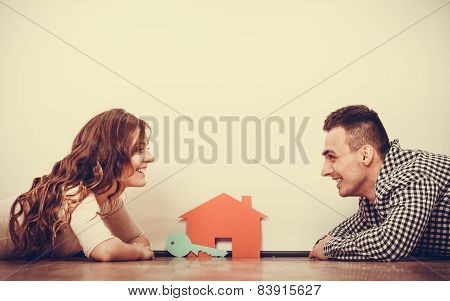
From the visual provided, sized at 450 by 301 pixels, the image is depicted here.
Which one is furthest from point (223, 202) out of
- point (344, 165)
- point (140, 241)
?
point (344, 165)

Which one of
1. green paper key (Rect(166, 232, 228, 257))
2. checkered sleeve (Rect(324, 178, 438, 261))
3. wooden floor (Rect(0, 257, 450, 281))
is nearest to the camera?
wooden floor (Rect(0, 257, 450, 281))

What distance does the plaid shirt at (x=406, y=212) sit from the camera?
1.53m

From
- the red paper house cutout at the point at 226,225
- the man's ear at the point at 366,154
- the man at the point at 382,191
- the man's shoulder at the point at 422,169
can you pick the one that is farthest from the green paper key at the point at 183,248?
the man's shoulder at the point at 422,169

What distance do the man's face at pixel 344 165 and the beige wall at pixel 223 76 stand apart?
35cm

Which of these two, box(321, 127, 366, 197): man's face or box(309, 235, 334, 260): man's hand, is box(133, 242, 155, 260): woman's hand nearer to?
box(309, 235, 334, 260): man's hand

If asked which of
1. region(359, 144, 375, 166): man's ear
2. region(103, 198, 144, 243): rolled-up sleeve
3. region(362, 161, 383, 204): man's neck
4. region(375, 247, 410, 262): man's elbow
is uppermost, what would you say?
region(359, 144, 375, 166): man's ear

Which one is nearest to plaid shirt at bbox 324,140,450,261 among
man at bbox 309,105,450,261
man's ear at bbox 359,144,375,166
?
man at bbox 309,105,450,261

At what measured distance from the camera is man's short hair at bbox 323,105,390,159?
1.85 metres

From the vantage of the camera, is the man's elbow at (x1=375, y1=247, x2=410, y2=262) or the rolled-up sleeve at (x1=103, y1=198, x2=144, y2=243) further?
the rolled-up sleeve at (x1=103, y1=198, x2=144, y2=243)

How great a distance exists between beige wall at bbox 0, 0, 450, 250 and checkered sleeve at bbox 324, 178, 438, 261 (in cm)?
63

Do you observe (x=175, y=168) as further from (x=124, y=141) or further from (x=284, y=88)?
(x=284, y=88)

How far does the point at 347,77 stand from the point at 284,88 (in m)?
0.29

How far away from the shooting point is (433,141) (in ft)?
7.41

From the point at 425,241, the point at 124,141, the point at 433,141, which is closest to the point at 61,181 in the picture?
the point at 124,141
